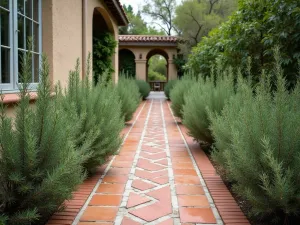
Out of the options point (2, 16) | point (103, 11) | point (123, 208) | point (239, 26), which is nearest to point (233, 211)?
point (123, 208)

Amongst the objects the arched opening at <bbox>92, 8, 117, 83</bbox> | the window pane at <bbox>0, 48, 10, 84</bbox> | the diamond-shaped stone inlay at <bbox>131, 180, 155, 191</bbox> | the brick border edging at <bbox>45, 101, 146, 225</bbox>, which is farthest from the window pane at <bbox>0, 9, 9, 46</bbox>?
the arched opening at <bbox>92, 8, 117, 83</bbox>

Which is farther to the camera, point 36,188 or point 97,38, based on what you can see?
point 97,38

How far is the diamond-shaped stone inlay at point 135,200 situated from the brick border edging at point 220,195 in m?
0.68

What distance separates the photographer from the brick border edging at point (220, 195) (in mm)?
2754

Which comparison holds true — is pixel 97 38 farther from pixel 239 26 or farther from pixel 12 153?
pixel 12 153

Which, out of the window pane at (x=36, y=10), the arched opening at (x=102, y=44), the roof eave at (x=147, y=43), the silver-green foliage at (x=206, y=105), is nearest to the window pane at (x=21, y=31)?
the window pane at (x=36, y=10)

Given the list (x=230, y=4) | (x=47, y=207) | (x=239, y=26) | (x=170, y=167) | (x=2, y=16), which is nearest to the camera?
(x=47, y=207)

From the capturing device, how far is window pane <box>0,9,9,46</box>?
389 centimetres

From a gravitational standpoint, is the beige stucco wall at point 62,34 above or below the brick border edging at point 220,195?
above

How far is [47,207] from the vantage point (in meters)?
2.31

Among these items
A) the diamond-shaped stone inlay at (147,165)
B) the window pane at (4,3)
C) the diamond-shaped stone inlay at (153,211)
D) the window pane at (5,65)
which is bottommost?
the diamond-shaped stone inlay at (153,211)

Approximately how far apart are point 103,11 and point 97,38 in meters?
1.42

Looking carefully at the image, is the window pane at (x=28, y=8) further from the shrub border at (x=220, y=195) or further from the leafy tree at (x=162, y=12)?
the leafy tree at (x=162, y=12)

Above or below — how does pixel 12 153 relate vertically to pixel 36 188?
above
